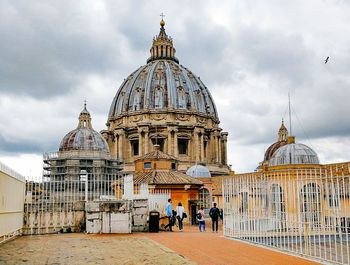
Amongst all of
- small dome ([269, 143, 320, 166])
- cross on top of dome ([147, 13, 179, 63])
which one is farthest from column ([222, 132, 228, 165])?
small dome ([269, 143, 320, 166])

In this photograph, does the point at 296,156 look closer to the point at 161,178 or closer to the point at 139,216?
the point at 161,178

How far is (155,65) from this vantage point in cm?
6988

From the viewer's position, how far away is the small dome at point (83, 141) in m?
43.1

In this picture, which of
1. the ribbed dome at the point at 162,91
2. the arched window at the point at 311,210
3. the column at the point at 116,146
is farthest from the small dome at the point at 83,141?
the arched window at the point at 311,210

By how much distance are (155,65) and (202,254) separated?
61.4 metres

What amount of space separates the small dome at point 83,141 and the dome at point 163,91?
18.2 m

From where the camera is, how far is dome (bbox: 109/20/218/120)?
63.6m

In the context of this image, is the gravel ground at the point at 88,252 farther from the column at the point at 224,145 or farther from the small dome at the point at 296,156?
the column at the point at 224,145

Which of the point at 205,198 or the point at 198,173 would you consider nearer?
the point at 205,198

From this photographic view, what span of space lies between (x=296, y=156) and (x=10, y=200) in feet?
62.8

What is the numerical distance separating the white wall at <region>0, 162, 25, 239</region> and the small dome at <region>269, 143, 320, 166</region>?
17.5m

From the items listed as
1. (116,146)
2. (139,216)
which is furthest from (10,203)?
(116,146)

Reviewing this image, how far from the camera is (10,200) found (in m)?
13.0

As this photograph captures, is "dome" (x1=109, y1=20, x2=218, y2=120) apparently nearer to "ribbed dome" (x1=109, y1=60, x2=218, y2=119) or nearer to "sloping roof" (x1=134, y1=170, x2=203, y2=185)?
"ribbed dome" (x1=109, y1=60, x2=218, y2=119)
